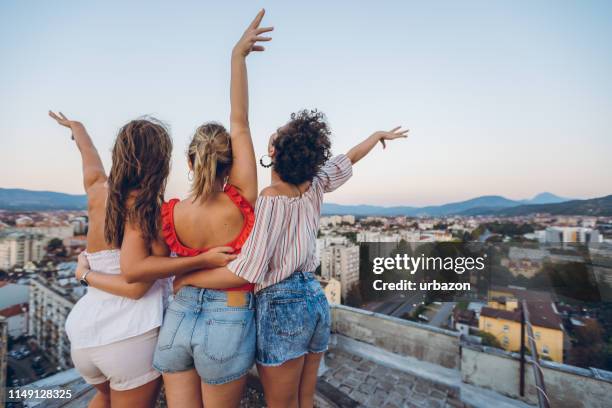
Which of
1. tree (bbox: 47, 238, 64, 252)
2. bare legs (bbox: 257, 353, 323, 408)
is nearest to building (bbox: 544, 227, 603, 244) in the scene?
bare legs (bbox: 257, 353, 323, 408)

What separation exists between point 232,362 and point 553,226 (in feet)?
56.7

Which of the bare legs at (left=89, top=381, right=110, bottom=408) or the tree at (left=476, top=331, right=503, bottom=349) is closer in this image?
the bare legs at (left=89, top=381, right=110, bottom=408)

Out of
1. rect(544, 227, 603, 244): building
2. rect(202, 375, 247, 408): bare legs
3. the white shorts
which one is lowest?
rect(544, 227, 603, 244): building

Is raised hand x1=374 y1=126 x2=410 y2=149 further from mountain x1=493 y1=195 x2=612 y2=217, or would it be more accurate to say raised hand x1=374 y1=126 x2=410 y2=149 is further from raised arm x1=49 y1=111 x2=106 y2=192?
mountain x1=493 y1=195 x2=612 y2=217

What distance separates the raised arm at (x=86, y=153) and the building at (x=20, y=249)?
1640 centimetres

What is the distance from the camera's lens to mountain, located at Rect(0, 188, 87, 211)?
11766 millimetres

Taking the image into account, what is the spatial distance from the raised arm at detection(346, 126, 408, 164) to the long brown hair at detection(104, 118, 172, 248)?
92cm

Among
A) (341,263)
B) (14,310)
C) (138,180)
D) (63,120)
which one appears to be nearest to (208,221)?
(138,180)

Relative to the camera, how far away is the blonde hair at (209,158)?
0.90 m

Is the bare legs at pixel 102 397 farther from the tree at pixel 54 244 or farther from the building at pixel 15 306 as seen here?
the building at pixel 15 306

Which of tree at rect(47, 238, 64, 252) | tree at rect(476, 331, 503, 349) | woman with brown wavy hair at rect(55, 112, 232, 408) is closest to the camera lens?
woman with brown wavy hair at rect(55, 112, 232, 408)

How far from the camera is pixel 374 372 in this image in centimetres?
397

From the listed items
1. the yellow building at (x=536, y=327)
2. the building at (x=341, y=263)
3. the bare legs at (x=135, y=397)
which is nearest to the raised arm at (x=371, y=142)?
the bare legs at (x=135, y=397)

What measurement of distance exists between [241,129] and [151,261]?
0.53m
